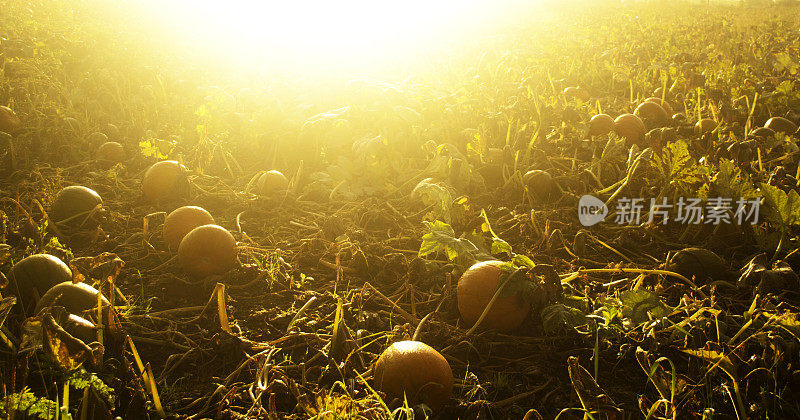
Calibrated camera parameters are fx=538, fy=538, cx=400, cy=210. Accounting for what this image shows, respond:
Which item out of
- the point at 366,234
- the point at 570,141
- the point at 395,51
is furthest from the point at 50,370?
the point at 395,51

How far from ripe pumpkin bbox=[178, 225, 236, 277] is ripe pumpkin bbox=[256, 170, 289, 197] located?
121cm

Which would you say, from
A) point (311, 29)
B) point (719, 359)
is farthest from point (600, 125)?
point (311, 29)

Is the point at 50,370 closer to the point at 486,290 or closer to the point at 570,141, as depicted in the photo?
the point at 486,290

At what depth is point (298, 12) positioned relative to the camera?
12.5 metres

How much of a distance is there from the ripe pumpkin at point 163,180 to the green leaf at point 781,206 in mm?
3834

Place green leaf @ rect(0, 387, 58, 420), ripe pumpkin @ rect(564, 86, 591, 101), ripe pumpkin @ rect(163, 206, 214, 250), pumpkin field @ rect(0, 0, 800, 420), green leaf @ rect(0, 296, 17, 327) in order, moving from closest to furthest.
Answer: green leaf @ rect(0, 387, 58, 420)
green leaf @ rect(0, 296, 17, 327)
pumpkin field @ rect(0, 0, 800, 420)
ripe pumpkin @ rect(163, 206, 214, 250)
ripe pumpkin @ rect(564, 86, 591, 101)

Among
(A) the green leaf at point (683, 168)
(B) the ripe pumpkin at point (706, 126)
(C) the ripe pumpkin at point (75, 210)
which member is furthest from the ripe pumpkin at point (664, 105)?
(C) the ripe pumpkin at point (75, 210)

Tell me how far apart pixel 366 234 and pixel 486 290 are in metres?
1.31

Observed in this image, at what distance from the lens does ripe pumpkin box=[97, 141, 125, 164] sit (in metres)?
4.72

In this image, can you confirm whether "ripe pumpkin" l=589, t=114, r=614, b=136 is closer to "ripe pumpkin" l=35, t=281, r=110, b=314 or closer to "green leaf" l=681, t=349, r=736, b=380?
"green leaf" l=681, t=349, r=736, b=380

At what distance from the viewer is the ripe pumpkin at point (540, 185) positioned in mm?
4098

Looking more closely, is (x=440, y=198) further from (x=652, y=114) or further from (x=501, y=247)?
(x=652, y=114)

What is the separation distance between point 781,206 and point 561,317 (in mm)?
1733

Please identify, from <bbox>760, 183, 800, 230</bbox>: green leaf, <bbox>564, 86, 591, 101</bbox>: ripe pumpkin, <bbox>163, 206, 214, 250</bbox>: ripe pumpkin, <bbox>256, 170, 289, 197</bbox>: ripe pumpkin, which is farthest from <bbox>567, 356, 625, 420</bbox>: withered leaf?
<bbox>564, 86, 591, 101</bbox>: ripe pumpkin
